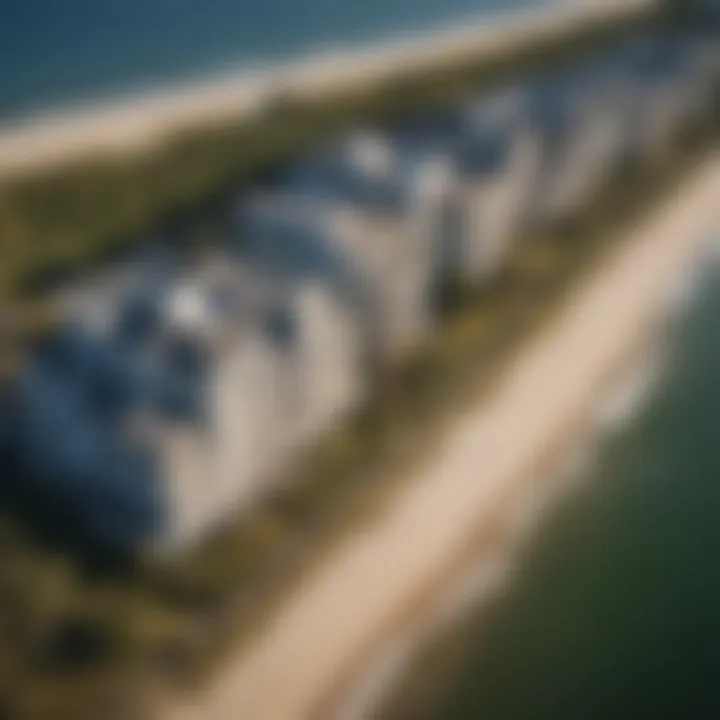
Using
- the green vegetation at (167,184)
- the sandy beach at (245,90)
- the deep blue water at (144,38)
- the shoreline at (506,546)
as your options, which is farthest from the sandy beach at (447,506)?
the deep blue water at (144,38)

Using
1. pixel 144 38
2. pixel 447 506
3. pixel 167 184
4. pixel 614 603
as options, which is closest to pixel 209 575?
pixel 447 506

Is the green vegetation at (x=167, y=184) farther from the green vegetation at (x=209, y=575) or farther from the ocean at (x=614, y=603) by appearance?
the ocean at (x=614, y=603)

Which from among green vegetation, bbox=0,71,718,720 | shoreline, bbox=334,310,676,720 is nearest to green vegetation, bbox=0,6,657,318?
green vegetation, bbox=0,71,718,720

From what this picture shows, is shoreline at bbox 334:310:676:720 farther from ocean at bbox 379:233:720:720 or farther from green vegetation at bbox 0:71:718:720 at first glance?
green vegetation at bbox 0:71:718:720

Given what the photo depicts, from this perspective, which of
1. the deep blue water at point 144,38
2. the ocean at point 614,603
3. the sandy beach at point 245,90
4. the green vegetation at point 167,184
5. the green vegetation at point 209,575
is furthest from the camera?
the deep blue water at point 144,38

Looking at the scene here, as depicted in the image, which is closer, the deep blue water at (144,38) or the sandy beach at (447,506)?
the sandy beach at (447,506)

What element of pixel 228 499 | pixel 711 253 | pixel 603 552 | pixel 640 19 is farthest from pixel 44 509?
pixel 640 19

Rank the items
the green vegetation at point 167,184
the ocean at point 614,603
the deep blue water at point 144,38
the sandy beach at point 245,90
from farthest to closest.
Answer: the deep blue water at point 144,38, the sandy beach at point 245,90, the green vegetation at point 167,184, the ocean at point 614,603

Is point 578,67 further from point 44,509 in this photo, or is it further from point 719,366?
point 44,509
